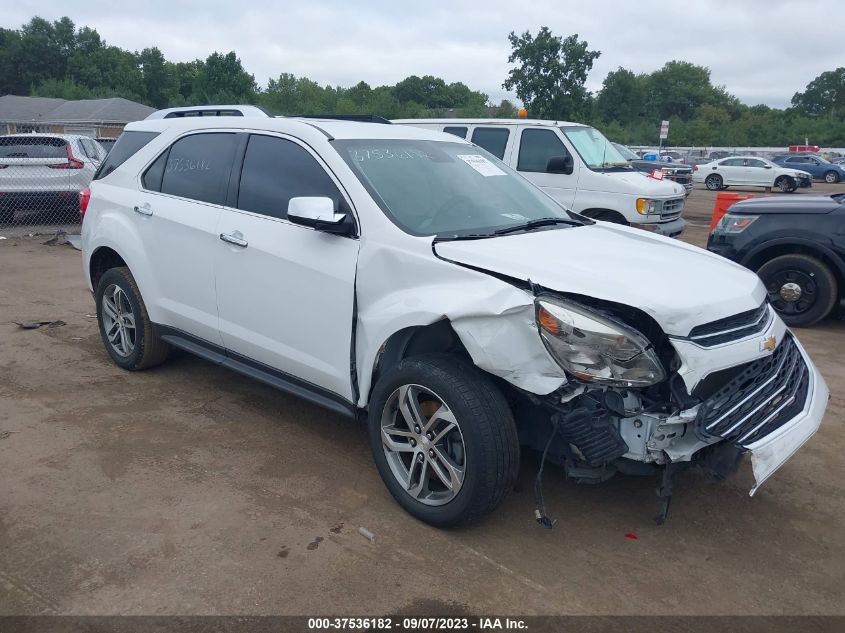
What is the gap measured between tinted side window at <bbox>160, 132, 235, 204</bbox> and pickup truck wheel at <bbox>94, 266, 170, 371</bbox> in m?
0.77

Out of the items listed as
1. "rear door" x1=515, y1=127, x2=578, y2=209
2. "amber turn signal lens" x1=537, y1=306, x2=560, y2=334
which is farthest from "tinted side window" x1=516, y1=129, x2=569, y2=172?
"amber turn signal lens" x1=537, y1=306, x2=560, y2=334

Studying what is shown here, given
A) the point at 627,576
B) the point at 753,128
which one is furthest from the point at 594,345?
the point at 753,128

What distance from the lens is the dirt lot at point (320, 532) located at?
2.87 meters

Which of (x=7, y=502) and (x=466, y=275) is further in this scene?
(x=7, y=502)

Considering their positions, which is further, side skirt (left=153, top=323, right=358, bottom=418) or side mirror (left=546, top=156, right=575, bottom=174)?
side mirror (left=546, top=156, right=575, bottom=174)

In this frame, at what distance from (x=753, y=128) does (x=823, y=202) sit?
223ft

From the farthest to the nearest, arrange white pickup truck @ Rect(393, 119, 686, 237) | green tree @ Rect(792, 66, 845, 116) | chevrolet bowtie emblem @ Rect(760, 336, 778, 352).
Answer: green tree @ Rect(792, 66, 845, 116)
white pickup truck @ Rect(393, 119, 686, 237)
chevrolet bowtie emblem @ Rect(760, 336, 778, 352)

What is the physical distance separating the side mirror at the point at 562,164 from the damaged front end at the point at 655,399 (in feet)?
22.2

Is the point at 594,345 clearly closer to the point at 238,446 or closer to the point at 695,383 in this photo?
the point at 695,383

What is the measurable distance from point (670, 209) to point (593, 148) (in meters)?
1.36

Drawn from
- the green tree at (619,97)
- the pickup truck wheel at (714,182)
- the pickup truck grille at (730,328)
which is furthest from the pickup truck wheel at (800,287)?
the green tree at (619,97)

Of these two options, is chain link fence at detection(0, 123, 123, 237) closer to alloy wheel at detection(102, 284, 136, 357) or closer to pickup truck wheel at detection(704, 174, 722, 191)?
alloy wheel at detection(102, 284, 136, 357)

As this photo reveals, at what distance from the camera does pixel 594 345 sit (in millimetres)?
2889

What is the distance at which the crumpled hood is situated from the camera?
294 centimetres
